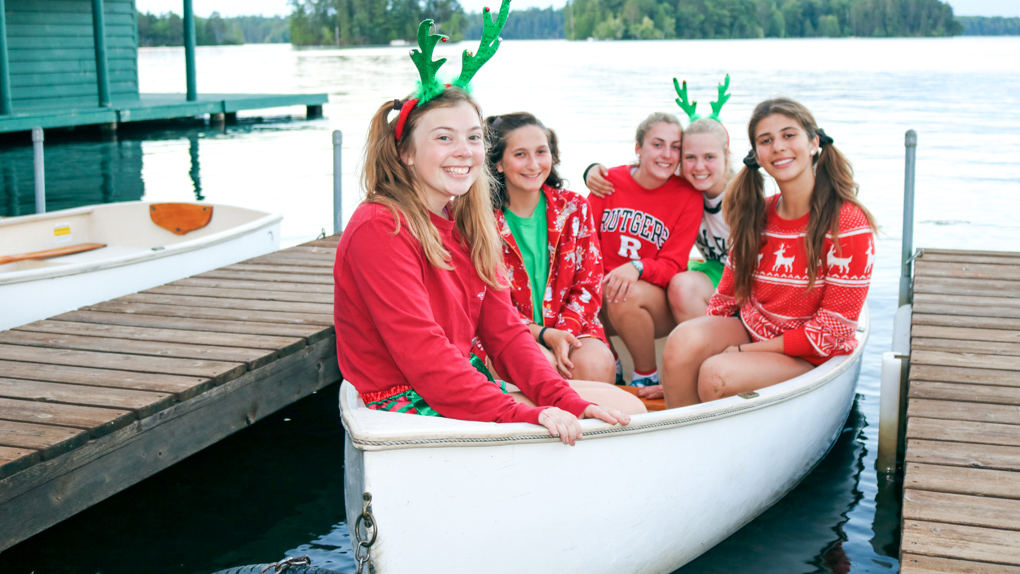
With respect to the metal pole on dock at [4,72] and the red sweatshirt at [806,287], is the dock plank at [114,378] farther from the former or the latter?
the metal pole on dock at [4,72]

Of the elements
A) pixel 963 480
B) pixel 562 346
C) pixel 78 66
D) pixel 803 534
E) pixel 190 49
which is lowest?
pixel 803 534

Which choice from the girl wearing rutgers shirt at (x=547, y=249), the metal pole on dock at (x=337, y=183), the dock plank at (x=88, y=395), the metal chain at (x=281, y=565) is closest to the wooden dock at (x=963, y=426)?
the girl wearing rutgers shirt at (x=547, y=249)

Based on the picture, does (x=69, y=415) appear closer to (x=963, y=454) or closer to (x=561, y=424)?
(x=561, y=424)

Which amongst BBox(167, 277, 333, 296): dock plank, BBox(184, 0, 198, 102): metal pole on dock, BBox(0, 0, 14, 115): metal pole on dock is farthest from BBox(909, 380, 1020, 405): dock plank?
BBox(184, 0, 198, 102): metal pole on dock

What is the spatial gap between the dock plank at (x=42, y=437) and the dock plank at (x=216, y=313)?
49.8 inches

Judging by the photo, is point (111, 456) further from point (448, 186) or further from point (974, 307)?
point (974, 307)

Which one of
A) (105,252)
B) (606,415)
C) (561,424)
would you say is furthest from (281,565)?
(105,252)

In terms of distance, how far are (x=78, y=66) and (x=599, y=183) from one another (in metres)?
14.5

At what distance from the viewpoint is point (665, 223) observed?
3672mm

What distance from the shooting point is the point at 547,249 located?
10.6 feet

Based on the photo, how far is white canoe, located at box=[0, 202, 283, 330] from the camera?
4191 millimetres

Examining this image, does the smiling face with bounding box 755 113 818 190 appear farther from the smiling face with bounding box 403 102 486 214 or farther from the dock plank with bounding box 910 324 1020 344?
the smiling face with bounding box 403 102 486 214

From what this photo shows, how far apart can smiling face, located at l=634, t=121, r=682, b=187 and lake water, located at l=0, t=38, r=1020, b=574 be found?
4.51ft

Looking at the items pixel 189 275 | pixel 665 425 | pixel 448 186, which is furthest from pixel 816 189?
pixel 189 275
